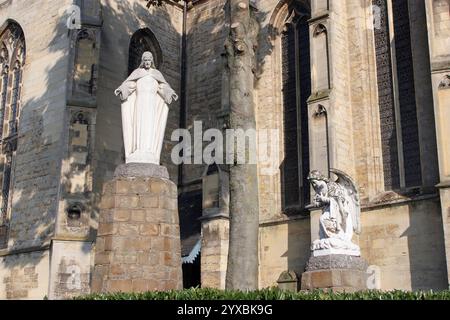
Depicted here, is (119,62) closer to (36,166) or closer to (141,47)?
(141,47)

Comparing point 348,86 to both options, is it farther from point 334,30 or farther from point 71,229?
point 71,229

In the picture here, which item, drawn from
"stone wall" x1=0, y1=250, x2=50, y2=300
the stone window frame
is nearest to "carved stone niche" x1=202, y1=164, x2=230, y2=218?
the stone window frame

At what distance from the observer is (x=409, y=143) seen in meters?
15.1

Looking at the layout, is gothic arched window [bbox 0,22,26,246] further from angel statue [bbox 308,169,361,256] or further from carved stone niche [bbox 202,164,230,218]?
angel statue [bbox 308,169,361,256]

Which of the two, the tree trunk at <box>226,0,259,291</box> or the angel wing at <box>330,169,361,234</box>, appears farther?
the tree trunk at <box>226,0,259,291</box>

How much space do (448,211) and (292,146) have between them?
5.73 meters

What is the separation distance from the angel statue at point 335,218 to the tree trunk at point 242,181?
1403mm

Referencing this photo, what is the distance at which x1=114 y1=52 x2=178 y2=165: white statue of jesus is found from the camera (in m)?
8.83

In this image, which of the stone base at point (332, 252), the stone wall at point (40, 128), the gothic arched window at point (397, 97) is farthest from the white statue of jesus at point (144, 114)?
the stone wall at point (40, 128)

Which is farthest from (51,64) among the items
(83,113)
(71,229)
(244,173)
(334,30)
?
(244,173)

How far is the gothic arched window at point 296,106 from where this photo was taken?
17016 millimetres

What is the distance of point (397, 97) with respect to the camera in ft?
50.6

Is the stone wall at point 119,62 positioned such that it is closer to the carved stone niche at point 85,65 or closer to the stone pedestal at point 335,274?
the carved stone niche at point 85,65

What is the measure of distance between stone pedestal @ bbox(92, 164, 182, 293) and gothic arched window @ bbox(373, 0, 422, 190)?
8.18 metres
